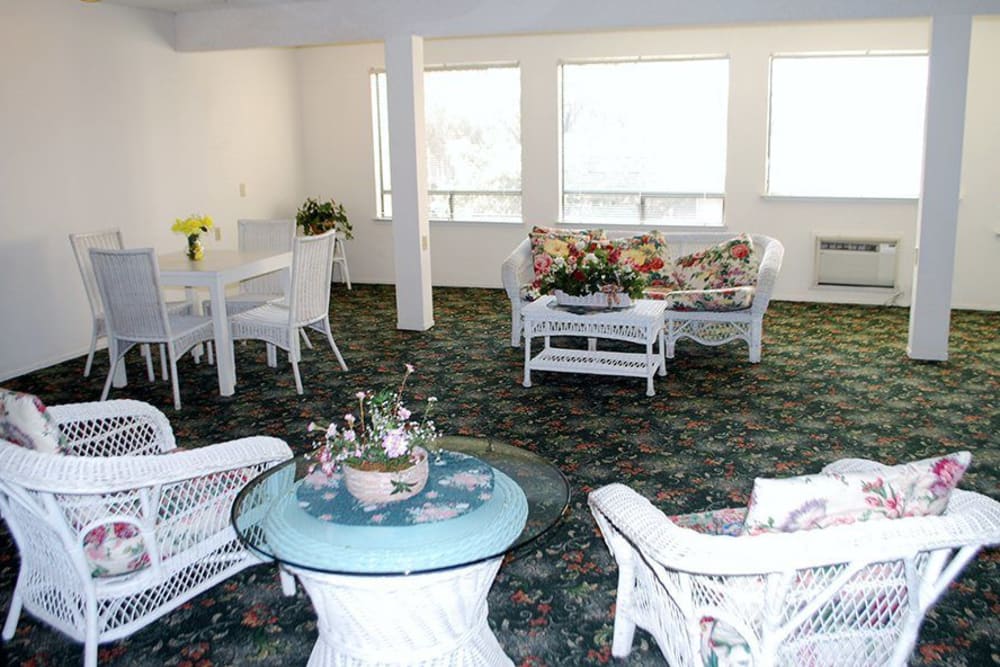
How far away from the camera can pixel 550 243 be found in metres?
6.56

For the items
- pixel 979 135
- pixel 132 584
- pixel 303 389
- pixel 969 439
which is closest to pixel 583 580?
pixel 132 584

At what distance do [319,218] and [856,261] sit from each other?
5.01m

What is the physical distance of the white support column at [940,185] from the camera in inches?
215

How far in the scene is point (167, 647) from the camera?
2711 millimetres

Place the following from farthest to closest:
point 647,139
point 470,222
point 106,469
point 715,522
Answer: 1. point 470,222
2. point 647,139
3. point 715,522
4. point 106,469

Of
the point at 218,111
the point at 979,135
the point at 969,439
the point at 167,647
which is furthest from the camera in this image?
the point at 218,111

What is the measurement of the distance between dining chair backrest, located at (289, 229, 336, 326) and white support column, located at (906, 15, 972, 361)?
3.80 metres

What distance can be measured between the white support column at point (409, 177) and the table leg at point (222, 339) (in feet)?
6.23

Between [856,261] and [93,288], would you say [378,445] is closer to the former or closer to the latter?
[93,288]

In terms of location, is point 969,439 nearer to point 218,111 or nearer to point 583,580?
point 583,580

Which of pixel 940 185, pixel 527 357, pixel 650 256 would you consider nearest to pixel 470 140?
pixel 650 256

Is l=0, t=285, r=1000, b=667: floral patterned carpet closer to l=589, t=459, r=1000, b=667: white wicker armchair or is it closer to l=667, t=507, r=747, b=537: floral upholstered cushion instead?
l=667, t=507, r=747, b=537: floral upholstered cushion

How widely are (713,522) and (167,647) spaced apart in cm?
170

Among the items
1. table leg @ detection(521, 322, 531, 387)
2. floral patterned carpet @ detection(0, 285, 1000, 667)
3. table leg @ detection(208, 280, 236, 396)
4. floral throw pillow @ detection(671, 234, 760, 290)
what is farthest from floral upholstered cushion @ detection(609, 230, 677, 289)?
table leg @ detection(208, 280, 236, 396)
